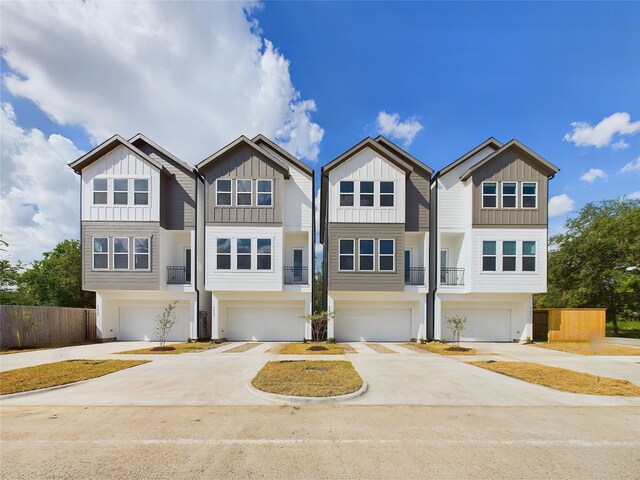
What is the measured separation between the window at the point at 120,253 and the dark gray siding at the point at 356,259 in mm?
11059

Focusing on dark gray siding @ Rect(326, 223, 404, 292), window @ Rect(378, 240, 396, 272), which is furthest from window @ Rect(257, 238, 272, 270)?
window @ Rect(378, 240, 396, 272)

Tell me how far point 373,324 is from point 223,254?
31.1 ft

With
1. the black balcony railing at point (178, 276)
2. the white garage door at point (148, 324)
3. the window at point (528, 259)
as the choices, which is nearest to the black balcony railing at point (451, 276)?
the window at point (528, 259)

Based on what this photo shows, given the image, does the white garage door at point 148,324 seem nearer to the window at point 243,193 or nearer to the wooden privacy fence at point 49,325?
the wooden privacy fence at point 49,325

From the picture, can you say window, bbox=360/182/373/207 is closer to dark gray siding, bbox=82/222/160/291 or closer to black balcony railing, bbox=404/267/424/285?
black balcony railing, bbox=404/267/424/285

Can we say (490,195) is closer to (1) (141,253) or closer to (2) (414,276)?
(2) (414,276)

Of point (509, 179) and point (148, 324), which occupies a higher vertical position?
point (509, 179)

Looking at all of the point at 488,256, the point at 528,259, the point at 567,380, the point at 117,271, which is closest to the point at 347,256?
the point at 488,256

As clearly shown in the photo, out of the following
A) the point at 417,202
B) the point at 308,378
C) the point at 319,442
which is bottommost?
the point at 308,378

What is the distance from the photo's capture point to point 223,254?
56.2 feet

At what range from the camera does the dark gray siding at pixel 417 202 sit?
1819cm

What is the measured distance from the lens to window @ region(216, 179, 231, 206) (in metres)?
17.4

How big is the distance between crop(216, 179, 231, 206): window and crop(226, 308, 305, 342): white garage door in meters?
6.26

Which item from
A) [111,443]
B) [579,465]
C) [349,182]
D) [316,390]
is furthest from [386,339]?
[111,443]
